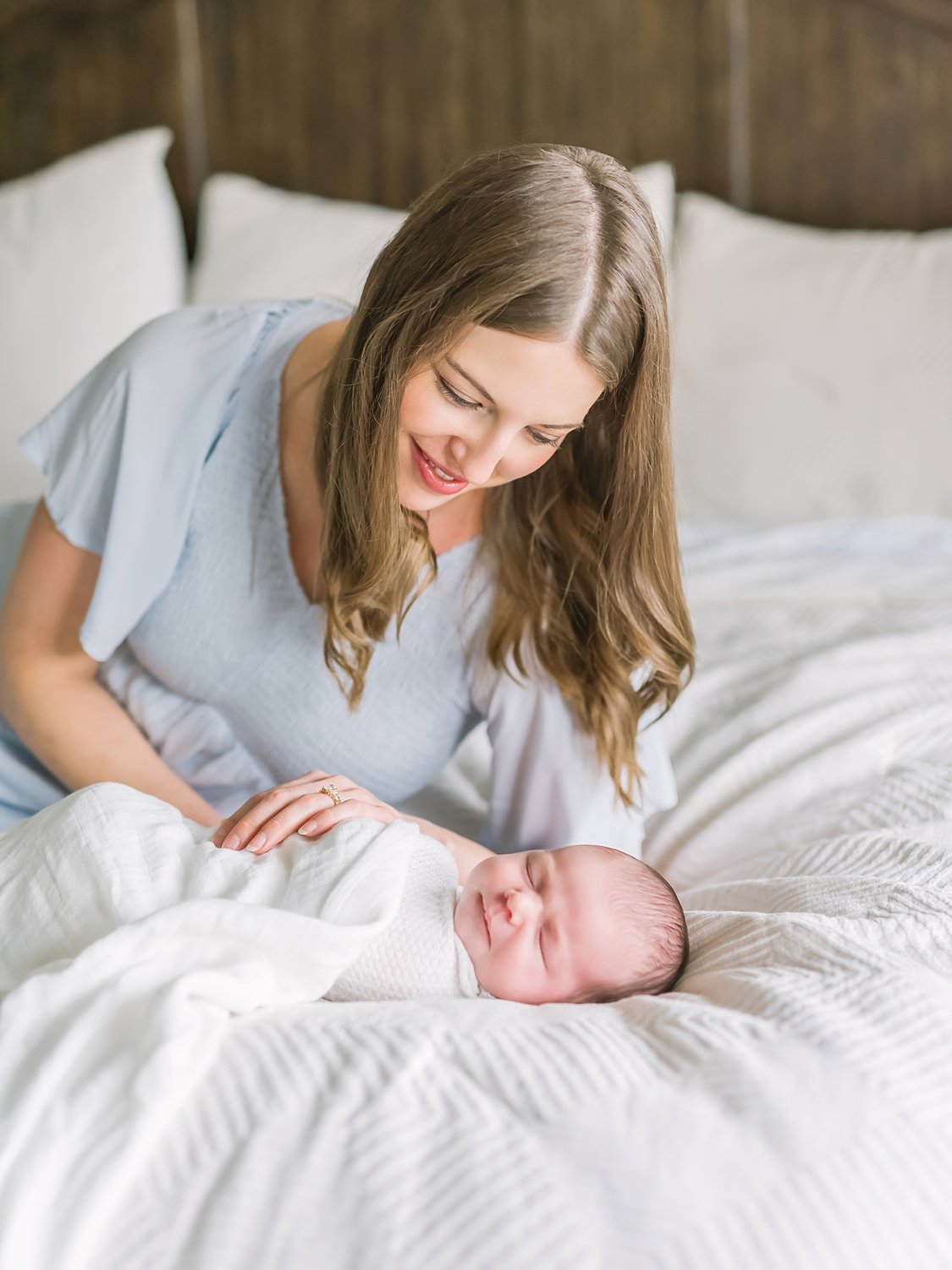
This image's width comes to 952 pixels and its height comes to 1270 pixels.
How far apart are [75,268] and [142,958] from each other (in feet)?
6.07

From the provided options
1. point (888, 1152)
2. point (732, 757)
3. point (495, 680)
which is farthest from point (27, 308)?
point (888, 1152)

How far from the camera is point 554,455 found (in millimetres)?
1377

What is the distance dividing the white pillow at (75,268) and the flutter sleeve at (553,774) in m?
1.19

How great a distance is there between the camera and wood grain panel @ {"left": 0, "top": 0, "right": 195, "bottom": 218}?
268 cm

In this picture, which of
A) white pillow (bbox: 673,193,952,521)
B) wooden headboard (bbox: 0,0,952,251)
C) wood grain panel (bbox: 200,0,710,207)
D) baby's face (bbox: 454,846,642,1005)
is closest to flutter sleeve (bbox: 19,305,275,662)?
baby's face (bbox: 454,846,642,1005)

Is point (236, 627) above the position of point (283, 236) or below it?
below

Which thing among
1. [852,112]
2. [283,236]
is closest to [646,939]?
[283,236]

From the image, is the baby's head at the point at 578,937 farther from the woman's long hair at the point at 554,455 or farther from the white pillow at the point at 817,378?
the white pillow at the point at 817,378

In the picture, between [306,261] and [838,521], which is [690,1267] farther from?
[306,261]

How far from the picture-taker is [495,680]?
1.44m

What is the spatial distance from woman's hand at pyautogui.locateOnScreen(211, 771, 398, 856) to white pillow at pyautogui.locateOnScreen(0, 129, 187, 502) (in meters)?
1.28

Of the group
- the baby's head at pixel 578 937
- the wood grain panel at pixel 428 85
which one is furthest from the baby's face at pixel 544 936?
the wood grain panel at pixel 428 85

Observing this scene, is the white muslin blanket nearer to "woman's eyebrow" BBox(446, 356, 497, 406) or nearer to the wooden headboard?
"woman's eyebrow" BBox(446, 356, 497, 406)

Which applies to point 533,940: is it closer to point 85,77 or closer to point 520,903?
point 520,903
